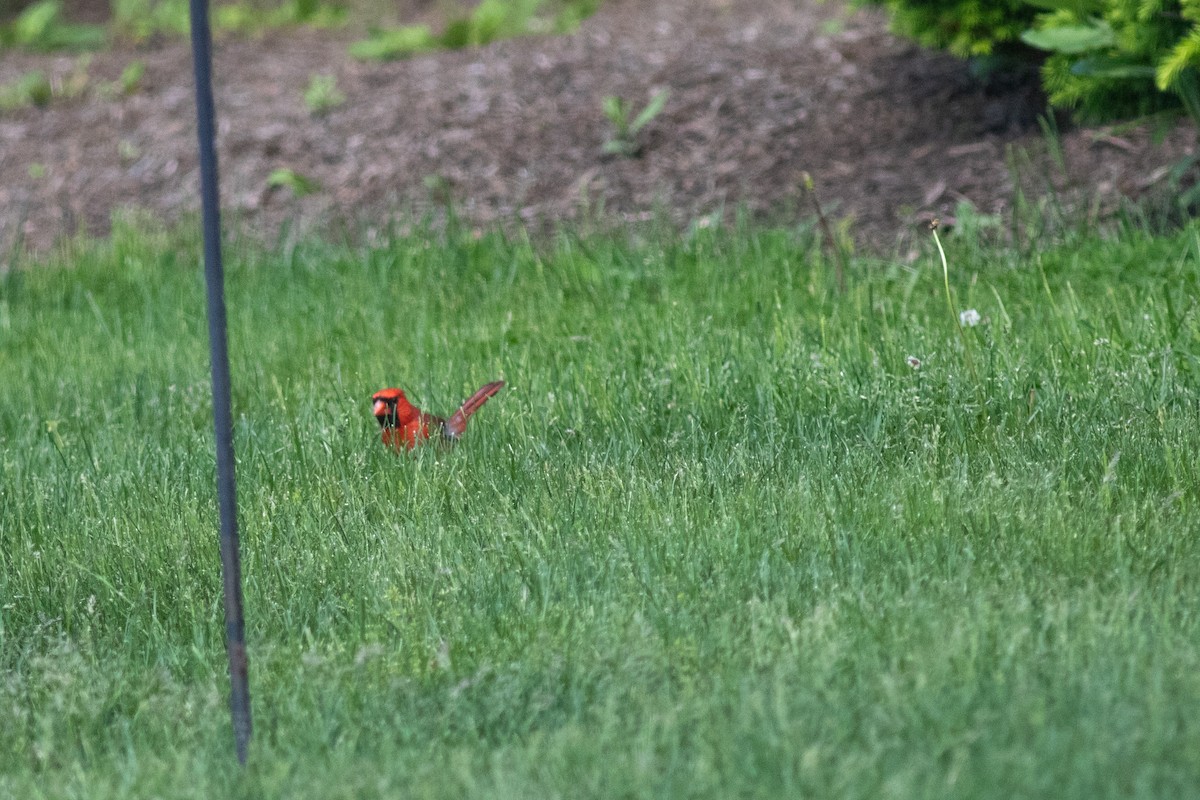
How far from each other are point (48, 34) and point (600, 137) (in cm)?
625

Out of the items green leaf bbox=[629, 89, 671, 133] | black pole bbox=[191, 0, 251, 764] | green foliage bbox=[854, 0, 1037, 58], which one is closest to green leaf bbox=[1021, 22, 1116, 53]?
green foliage bbox=[854, 0, 1037, 58]

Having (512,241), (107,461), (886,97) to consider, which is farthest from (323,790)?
(886,97)

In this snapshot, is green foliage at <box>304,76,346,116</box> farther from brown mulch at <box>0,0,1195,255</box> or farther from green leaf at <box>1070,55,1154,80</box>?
green leaf at <box>1070,55,1154,80</box>

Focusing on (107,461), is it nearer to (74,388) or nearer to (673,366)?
(74,388)

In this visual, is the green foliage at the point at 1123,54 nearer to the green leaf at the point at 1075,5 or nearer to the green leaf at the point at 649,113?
the green leaf at the point at 1075,5

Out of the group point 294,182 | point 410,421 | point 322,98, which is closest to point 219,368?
point 410,421

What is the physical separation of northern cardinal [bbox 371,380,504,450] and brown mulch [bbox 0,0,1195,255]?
2280 millimetres

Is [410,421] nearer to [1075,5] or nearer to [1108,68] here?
[1108,68]

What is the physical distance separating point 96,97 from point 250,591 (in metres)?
7.29

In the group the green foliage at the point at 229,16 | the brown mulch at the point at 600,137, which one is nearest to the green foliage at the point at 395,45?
the brown mulch at the point at 600,137

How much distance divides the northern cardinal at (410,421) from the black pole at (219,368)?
1561 mm

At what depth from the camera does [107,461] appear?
431 centimetres

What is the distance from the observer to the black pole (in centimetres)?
246

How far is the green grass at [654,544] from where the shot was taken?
2.41 m
